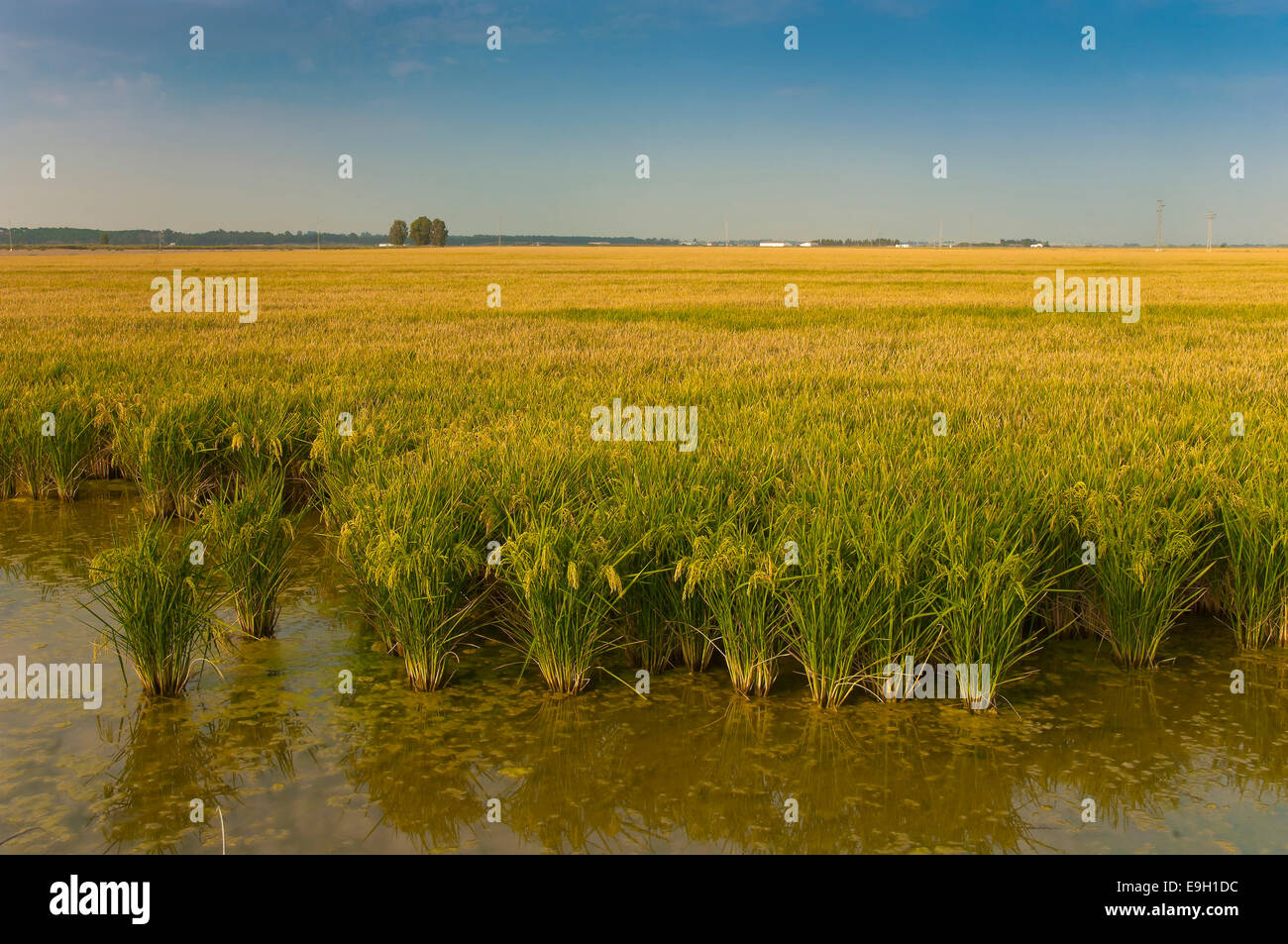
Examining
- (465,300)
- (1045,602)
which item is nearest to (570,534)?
(1045,602)

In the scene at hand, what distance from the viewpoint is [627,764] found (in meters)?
4.72

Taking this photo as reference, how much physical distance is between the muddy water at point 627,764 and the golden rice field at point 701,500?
281 millimetres

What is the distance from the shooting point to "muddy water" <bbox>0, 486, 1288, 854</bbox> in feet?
13.5

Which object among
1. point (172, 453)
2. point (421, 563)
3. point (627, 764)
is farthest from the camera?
point (172, 453)

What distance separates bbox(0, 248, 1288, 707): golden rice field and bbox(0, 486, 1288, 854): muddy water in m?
0.28

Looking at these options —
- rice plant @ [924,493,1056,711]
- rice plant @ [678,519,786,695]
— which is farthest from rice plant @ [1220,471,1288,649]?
rice plant @ [678,519,786,695]

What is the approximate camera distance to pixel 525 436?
8.25 m

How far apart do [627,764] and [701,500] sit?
2.04m

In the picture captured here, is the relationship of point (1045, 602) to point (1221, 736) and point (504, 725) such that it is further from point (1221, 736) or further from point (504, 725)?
point (504, 725)

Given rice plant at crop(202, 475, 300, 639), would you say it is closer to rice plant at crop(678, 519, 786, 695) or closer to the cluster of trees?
rice plant at crop(678, 519, 786, 695)

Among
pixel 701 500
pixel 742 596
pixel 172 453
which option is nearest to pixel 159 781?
pixel 742 596

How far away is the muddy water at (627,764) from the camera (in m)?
4.11

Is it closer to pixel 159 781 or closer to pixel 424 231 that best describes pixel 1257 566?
pixel 159 781
